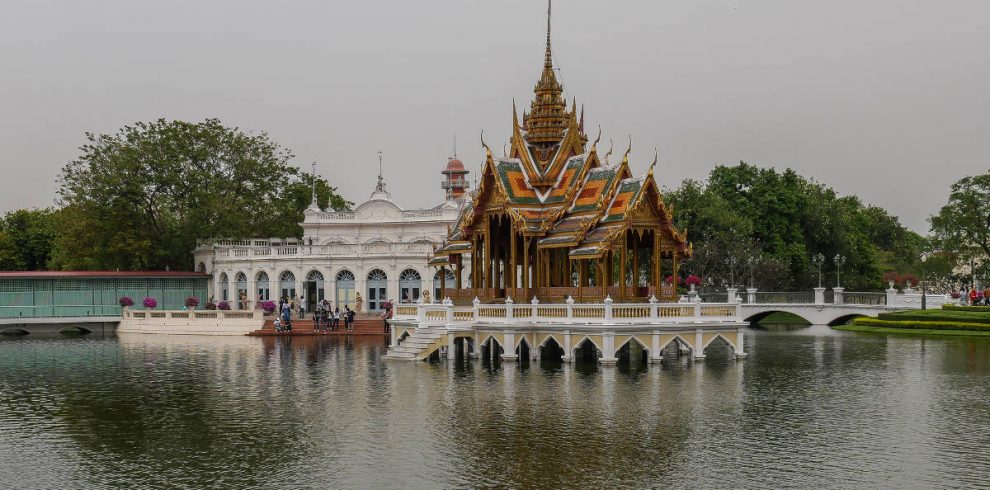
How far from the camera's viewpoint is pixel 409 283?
64.0 meters

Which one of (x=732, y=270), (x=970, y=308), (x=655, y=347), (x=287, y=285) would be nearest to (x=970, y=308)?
(x=970, y=308)

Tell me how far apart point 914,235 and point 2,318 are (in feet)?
360

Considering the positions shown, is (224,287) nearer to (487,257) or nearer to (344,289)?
(344,289)

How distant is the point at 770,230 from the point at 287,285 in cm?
3445

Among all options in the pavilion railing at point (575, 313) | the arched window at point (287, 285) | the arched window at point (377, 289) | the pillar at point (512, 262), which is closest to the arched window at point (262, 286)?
the arched window at point (287, 285)

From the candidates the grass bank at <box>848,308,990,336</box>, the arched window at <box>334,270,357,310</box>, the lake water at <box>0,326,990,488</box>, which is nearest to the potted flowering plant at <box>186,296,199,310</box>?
the arched window at <box>334,270,357,310</box>

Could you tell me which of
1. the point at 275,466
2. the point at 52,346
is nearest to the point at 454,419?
the point at 275,466

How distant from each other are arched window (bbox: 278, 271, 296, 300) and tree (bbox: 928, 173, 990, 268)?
4154 centimetres

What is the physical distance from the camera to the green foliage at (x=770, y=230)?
70250mm

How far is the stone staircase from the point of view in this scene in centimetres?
3569

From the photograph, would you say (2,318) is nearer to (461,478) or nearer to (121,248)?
(121,248)

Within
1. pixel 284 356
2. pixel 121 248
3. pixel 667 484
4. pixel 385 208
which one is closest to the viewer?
pixel 667 484

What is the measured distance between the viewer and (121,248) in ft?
223

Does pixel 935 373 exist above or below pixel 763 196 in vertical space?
below
